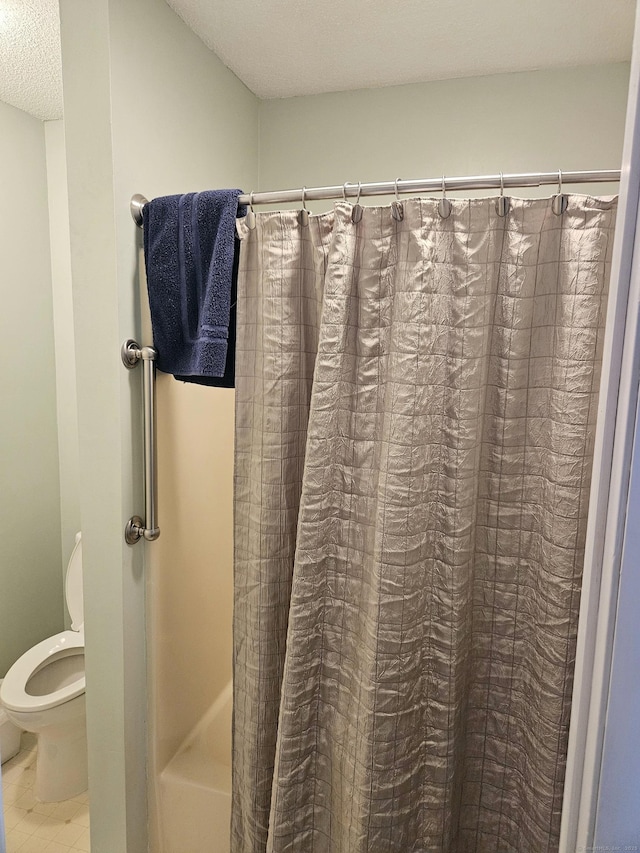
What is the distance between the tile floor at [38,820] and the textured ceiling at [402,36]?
2.69 meters

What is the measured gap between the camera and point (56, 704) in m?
1.93

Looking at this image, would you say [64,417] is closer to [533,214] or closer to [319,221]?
[319,221]

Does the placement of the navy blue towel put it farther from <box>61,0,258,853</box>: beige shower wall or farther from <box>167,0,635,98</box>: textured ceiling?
<box>167,0,635,98</box>: textured ceiling

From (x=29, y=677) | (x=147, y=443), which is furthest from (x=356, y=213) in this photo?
(x=29, y=677)

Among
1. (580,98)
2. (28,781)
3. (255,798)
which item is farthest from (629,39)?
(28,781)

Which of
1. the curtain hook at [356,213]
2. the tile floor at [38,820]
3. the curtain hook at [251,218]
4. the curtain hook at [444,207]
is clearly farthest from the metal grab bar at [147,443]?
the tile floor at [38,820]

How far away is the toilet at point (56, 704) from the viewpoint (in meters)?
1.93

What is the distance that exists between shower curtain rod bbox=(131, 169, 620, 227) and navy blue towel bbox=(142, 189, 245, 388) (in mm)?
98

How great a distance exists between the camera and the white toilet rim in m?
1.91

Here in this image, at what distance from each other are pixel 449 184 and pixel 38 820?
2.50 m

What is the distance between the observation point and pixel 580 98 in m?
1.83

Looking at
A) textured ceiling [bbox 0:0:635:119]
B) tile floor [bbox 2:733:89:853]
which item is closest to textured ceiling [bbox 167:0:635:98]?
textured ceiling [bbox 0:0:635:119]

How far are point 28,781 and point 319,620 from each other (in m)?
1.80

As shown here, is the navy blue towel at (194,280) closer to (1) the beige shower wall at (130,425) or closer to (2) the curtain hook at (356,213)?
(1) the beige shower wall at (130,425)
